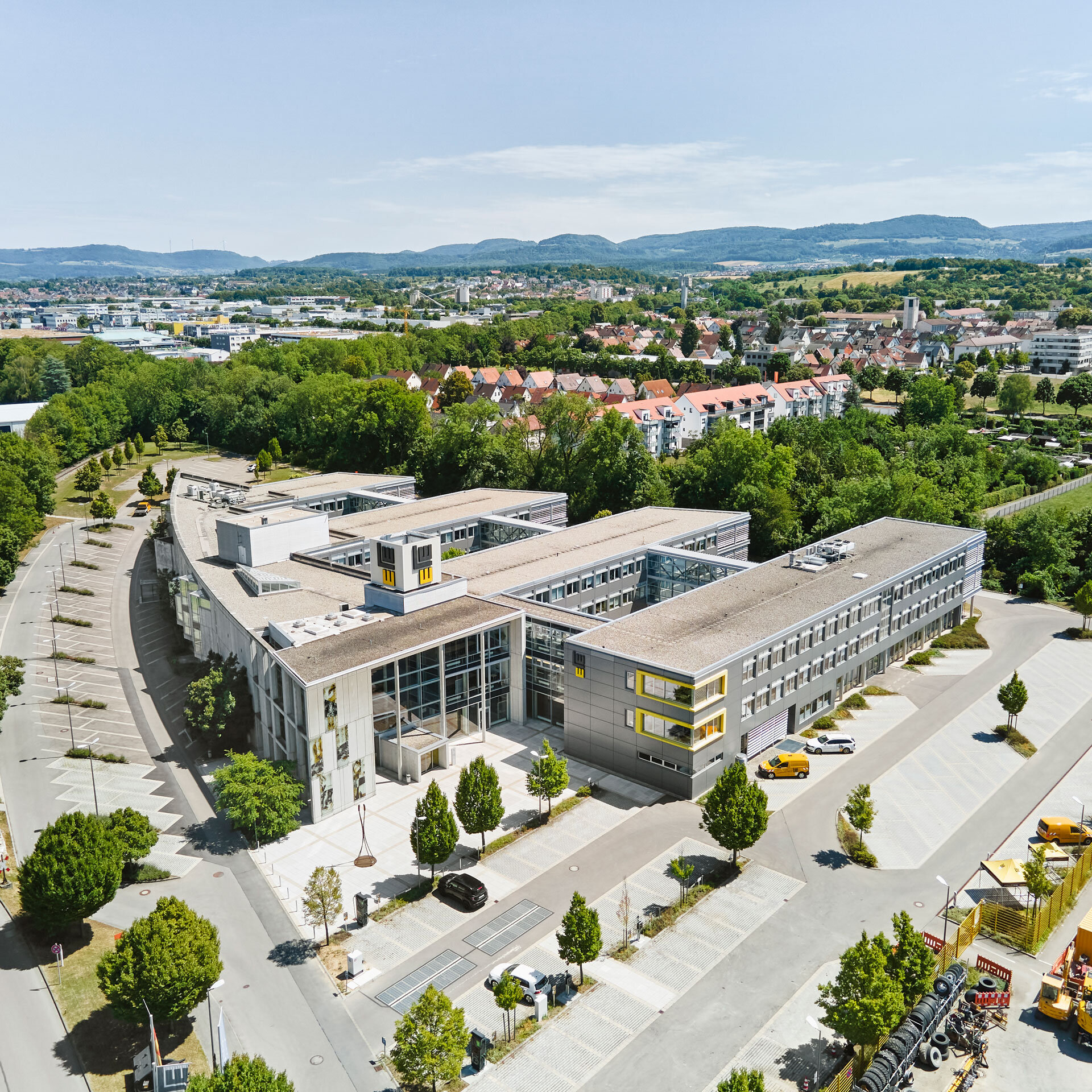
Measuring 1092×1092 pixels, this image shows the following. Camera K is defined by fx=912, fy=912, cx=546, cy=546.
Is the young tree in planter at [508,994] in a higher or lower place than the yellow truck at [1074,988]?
higher

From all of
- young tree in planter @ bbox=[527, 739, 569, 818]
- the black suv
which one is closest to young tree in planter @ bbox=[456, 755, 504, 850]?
the black suv

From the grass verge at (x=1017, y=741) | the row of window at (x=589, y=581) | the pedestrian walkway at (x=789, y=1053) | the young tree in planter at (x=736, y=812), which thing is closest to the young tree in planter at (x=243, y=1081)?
the pedestrian walkway at (x=789, y=1053)

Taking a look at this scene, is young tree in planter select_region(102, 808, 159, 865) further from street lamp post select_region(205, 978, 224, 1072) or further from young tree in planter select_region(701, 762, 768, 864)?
young tree in planter select_region(701, 762, 768, 864)

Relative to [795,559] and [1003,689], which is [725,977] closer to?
[1003,689]

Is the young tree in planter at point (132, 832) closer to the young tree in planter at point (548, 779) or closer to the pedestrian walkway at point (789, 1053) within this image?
the young tree in planter at point (548, 779)

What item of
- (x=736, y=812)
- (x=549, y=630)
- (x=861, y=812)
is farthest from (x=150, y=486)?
(x=861, y=812)

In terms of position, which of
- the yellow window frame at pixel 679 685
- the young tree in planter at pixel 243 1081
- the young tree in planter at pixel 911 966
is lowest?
the young tree in planter at pixel 911 966

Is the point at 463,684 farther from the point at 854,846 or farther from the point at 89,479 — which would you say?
the point at 89,479
